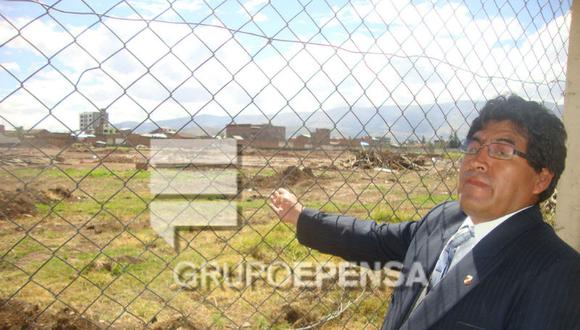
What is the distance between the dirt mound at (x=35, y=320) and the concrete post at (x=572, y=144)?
3009 mm

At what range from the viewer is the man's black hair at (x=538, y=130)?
1.73 m

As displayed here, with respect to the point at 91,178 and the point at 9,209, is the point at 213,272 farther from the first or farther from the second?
the point at 91,178

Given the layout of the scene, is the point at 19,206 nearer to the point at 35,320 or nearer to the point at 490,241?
the point at 35,320

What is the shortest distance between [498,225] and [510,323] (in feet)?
1.22

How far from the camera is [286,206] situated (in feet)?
7.29

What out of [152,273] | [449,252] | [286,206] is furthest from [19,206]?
[449,252]

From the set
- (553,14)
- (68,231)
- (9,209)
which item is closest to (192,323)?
(553,14)

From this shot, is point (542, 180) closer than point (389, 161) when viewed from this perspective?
Yes

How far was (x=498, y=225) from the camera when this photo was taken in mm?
1673

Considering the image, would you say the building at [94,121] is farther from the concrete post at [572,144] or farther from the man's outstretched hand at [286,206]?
the concrete post at [572,144]

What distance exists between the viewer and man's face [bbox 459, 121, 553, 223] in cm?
171

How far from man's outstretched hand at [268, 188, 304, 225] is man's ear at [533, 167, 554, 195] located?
3.19ft

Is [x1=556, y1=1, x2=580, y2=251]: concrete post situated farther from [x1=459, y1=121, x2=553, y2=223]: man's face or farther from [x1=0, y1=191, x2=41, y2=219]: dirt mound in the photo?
[x1=0, y1=191, x2=41, y2=219]: dirt mound

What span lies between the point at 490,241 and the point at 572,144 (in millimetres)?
1368
